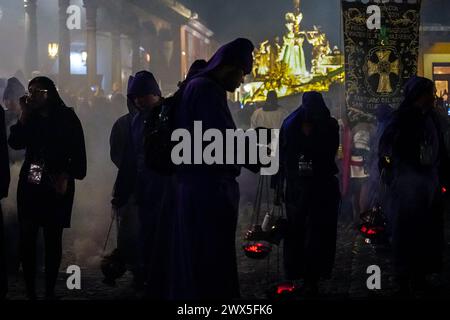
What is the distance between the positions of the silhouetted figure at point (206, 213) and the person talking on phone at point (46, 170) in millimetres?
2032

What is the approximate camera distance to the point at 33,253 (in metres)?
6.59

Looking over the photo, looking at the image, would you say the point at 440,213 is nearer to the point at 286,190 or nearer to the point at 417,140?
the point at 417,140

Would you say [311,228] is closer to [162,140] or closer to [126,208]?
[126,208]

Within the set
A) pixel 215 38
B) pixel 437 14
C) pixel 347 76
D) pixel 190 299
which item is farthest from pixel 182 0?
pixel 190 299

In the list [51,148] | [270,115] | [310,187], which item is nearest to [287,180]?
[310,187]

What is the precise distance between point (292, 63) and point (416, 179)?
20.8 meters

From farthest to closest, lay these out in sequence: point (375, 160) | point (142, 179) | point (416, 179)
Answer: point (375, 160)
point (416, 179)
point (142, 179)

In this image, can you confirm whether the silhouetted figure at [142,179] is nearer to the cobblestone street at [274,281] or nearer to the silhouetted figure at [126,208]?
the silhouetted figure at [126,208]

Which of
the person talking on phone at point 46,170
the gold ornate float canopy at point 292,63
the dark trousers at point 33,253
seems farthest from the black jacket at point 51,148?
the gold ornate float canopy at point 292,63

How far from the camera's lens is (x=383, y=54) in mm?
9375

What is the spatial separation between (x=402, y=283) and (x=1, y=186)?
3.57 meters

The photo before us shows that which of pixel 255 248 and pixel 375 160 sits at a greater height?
pixel 375 160

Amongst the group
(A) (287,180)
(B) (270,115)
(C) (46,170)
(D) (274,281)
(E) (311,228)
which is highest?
(B) (270,115)

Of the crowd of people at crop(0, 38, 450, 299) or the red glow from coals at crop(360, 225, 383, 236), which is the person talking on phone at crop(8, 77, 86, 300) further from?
the red glow from coals at crop(360, 225, 383, 236)
